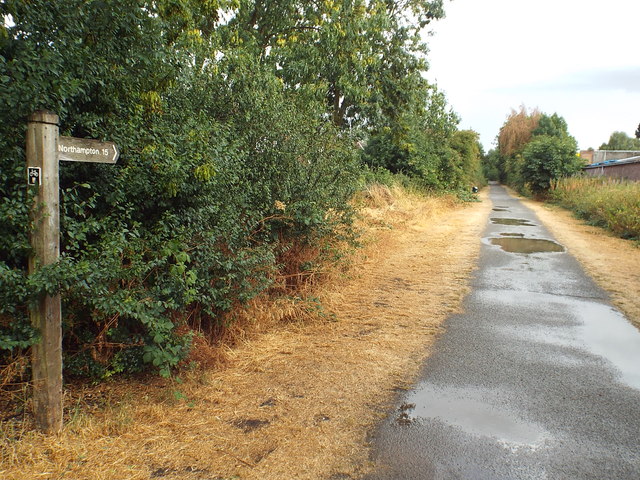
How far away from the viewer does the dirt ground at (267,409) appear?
303cm

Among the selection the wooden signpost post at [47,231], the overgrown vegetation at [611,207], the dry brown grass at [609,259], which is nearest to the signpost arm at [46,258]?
the wooden signpost post at [47,231]

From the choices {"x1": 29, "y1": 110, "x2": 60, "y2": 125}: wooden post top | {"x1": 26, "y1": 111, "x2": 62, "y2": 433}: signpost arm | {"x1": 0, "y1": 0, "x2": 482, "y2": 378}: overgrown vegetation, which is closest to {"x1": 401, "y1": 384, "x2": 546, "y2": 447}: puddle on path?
{"x1": 0, "y1": 0, "x2": 482, "y2": 378}: overgrown vegetation

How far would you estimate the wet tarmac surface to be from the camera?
309 centimetres

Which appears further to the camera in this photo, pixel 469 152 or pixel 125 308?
pixel 469 152

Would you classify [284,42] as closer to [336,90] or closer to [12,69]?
[336,90]

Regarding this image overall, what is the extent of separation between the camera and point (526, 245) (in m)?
12.4

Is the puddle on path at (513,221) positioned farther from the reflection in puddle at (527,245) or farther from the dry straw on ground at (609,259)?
the reflection in puddle at (527,245)

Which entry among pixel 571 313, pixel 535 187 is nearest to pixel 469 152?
pixel 535 187

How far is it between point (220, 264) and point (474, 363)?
263cm

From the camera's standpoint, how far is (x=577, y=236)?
14.4 meters

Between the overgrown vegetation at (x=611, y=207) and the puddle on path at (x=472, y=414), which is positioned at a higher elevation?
the overgrown vegetation at (x=611, y=207)

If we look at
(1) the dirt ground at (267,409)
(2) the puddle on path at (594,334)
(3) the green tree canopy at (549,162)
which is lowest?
(1) the dirt ground at (267,409)

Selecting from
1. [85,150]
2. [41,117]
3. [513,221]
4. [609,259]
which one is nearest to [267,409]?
[85,150]

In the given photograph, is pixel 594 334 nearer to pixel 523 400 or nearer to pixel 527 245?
pixel 523 400
